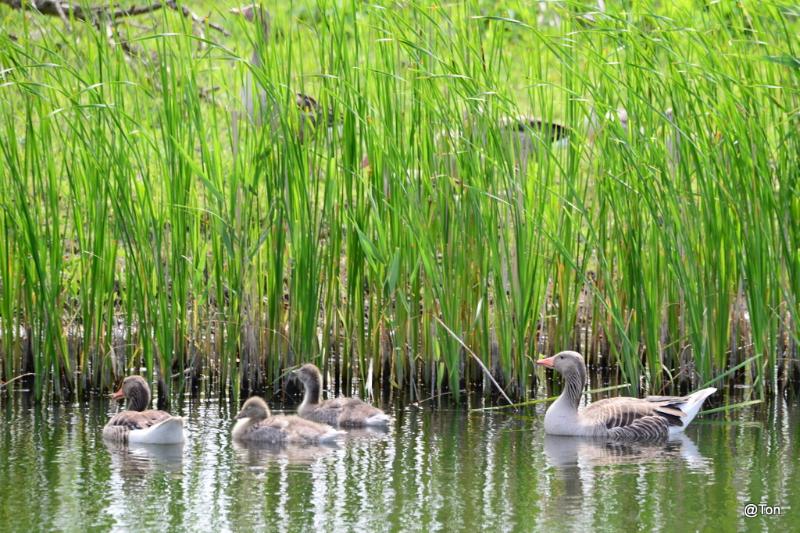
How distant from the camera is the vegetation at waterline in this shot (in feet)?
26.1

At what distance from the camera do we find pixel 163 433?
7254 millimetres

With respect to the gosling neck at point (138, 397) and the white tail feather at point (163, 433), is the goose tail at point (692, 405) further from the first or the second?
the gosling neck at point (138, 397)

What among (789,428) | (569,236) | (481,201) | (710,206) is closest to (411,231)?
(481,201)

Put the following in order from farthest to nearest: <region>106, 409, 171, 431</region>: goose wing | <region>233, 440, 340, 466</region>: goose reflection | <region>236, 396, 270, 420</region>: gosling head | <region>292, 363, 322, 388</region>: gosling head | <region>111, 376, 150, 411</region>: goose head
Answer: <region>292, 363, 322, 388</region>: gosling head
<region>111, 376, 150, 411</region>: goose head
<region>236, 396, 270, 420</region>: gosling head
<region>106, 409, 171, 431</region>: goose wing
<region>233, 440, 340, 466</region>: goose reflection

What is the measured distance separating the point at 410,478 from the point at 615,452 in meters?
1.46

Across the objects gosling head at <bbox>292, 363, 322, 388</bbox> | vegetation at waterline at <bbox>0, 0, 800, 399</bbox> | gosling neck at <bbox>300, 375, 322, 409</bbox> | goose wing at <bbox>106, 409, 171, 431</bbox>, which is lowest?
goose wing at <bbox>106, 409, 171, 431</bbox>

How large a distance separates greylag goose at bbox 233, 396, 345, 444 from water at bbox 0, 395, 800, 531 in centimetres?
10

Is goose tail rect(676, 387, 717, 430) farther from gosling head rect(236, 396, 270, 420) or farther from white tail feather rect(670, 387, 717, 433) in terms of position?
gosling head rect(236, 396, 270, 420)

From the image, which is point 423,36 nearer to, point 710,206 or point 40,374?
point 710,206

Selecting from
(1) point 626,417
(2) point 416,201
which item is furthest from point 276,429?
(1) point 626,417

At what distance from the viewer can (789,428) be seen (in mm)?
7730

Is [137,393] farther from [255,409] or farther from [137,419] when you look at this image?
[255,409]

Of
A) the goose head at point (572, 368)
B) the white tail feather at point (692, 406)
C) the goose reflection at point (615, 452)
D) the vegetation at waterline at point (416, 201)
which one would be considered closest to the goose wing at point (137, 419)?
the vegetation at waterline at point (416, 201)

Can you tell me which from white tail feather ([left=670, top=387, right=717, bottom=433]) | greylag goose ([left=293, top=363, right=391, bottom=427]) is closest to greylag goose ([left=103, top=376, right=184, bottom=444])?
greylag goose ([left=293, top=363, right=391, bottom=427])
